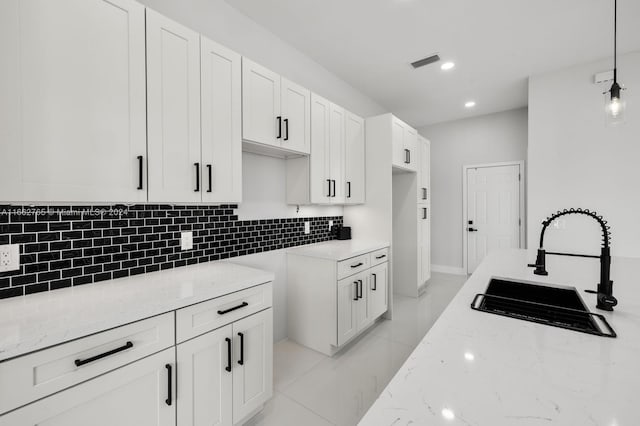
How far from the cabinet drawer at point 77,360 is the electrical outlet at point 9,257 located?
69 cm

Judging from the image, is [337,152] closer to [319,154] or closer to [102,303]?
[319,154]

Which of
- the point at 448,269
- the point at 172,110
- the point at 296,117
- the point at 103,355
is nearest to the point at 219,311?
the point at 103,355

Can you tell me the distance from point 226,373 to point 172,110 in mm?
1499

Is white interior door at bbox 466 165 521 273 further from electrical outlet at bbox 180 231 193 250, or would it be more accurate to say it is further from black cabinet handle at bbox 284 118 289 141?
electrical outlet at bbox 180 231 193 250

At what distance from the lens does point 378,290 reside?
3.11 metres

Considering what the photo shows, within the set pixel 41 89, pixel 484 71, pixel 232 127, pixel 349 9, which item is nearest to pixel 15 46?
pixel 41 89

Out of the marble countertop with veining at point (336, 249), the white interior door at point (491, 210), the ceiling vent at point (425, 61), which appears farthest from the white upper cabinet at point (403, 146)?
the white interior door at point (491, 210)

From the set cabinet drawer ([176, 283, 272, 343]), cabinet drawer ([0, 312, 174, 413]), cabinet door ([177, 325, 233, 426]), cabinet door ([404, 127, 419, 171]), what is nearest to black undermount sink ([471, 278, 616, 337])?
cabinet drawer ([176, 283, 272, 343])

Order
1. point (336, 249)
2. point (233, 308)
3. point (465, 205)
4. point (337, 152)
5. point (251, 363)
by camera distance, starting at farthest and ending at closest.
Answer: point (465, 205) → point (337, 152) → point (336, 249) → point (251, 363) → point (233, 308)

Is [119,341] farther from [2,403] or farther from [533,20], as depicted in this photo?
[533,20]

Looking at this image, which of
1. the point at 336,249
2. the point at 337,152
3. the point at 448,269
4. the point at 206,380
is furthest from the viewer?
the point at 448,269

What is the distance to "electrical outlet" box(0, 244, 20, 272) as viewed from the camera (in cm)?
132

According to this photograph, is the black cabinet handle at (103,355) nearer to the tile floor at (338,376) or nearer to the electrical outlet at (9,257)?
the electrical outlet at (9,257)

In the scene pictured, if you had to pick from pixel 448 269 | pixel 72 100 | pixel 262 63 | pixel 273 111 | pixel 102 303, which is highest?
pixel 262 63
